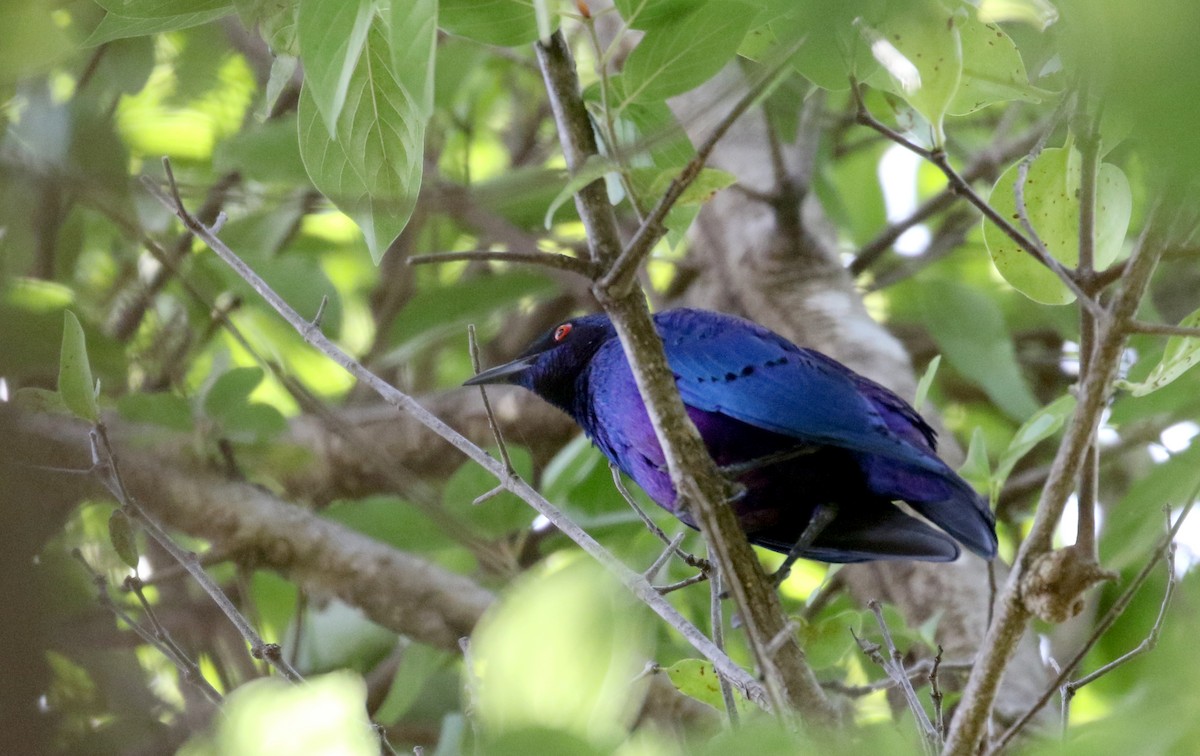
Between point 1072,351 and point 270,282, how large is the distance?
2852 mm

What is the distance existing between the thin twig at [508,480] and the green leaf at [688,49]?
0.62 metres

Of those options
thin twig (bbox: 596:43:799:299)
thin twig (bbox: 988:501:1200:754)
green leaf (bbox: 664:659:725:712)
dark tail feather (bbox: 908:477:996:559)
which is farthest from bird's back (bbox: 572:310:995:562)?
thin twig (bbox: 596:43:799:299)

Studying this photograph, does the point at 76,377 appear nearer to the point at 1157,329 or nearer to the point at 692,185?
the point at 692,185

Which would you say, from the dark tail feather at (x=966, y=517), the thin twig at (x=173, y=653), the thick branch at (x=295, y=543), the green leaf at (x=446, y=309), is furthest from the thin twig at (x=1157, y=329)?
the green leaf at (x=446, y=309)

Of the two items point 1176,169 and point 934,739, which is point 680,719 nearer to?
point 934,739

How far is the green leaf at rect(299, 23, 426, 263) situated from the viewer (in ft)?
5.43

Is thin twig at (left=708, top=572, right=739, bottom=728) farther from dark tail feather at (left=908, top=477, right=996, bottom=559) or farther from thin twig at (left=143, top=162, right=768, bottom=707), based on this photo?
dark tail feather at (left=908, top=477, right=996, bottom=559)

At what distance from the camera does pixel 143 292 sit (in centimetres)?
368

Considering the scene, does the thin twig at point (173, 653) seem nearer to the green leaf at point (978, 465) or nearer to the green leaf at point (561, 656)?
the green leaf at point (561, 656)

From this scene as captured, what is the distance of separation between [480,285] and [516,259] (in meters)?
2.85

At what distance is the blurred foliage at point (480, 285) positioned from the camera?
116cm

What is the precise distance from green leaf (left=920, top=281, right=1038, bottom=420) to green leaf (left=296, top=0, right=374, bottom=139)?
267 cm

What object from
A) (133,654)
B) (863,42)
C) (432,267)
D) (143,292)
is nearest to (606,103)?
(863,42)

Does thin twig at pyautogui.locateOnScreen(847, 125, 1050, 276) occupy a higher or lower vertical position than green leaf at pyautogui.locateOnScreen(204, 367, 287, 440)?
higher
